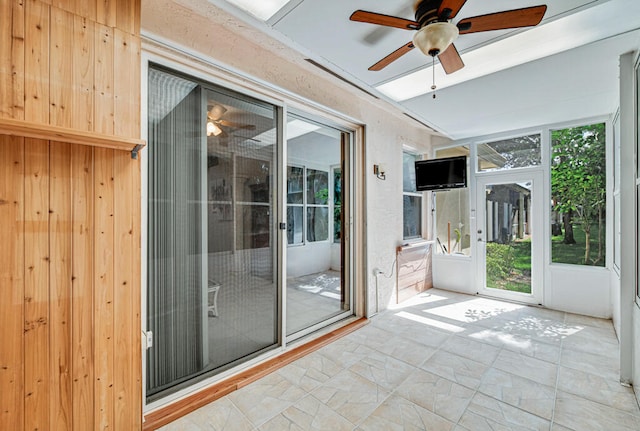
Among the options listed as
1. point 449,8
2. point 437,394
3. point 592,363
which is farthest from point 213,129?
point 592,363

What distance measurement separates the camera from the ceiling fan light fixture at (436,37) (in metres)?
1.54

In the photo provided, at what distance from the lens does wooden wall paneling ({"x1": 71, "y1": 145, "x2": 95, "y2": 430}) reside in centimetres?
142

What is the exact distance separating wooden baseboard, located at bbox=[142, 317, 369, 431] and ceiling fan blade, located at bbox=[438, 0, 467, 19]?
2697 mm

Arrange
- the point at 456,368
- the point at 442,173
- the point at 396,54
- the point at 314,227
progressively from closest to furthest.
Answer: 1. the point at 396,54
2. the point at 456,368
3. the point at 314,227
4. the point at 442,173

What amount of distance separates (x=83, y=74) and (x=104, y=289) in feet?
A: 3.75

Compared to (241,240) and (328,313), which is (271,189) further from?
(328,313)

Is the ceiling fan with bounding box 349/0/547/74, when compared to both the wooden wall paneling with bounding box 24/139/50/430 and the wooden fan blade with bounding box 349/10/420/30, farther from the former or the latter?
the wooden wall paneling with bounding box 24/139/50/430

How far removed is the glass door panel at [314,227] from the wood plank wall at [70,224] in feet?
4.60

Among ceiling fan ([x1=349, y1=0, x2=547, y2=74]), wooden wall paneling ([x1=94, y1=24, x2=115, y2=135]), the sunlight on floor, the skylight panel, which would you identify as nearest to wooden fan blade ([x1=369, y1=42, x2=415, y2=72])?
ceiling fan ([x1=349, y1=0, x2=547, y2=74])

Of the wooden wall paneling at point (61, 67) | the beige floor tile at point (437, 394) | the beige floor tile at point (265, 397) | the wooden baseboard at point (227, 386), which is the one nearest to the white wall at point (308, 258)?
the wooden baseboard at point (227, 386)

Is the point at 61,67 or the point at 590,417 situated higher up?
the point at 61,67

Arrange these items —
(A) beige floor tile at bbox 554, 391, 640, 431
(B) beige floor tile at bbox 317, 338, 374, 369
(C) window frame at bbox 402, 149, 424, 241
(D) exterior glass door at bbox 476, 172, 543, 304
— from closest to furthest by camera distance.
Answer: (A) beige floor tile at bbox 554, 391, 640, 431 < (B) beige floor tile at bbox 317, 338, 374, 369 < (D) exterior glass door at bbox 476, 172, 543, 304 < (C) window frame at bbox 402, 149, 424, 241

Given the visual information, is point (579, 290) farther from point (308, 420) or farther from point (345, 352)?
point (308, 420)

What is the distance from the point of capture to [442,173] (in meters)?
4.18
